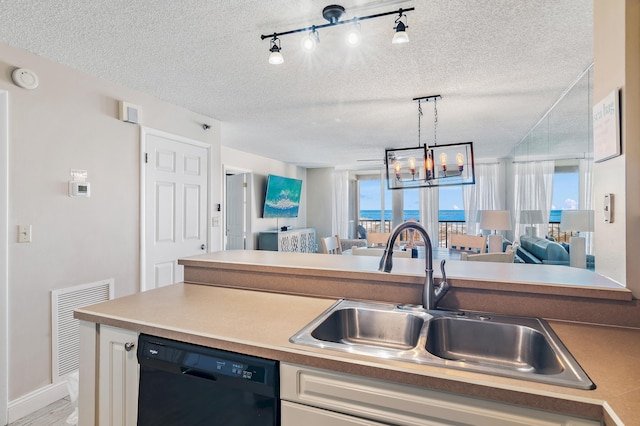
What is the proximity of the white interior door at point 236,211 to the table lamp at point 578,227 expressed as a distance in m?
4.70

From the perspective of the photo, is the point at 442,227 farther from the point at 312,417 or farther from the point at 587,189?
the point at 312,417

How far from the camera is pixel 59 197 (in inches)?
88.3

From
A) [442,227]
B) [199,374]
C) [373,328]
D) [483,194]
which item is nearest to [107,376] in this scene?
[199,374]

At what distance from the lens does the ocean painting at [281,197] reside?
244 inches

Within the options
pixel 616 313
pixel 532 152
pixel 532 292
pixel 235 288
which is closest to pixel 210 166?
pixel 235 288

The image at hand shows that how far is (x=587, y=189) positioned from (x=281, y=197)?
498cm

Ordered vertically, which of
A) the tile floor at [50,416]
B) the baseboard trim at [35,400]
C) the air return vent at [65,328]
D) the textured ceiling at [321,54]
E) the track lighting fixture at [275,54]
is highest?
the textured ceiling at [321,54]

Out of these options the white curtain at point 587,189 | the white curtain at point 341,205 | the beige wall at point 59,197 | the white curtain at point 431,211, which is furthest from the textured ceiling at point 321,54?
the white curtain at point 341,205

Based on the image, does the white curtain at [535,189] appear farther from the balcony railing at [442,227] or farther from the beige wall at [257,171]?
the beige wall at [257,171]

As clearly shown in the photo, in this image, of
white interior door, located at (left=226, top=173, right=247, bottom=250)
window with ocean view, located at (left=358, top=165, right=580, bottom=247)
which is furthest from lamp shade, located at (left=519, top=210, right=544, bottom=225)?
white interior door, located at (left=226, top=173, right=247, bottom=250)

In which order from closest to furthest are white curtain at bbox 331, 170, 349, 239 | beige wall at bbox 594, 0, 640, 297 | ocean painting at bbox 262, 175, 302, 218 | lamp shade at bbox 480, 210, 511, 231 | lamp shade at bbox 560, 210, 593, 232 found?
beige wall at bbox 594, 0, 640, 297
lamp shade at bbox 560, 210, 593, 232
lamp shade at bbox 480, 210, 511, 231
ocean painting at bbox 262, 175, 302, 218
white curtain at bbox 331, 170, 349, 239

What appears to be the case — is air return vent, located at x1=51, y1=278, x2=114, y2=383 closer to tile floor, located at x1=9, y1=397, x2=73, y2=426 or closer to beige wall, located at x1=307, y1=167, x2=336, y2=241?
tile floor, located at x1=9, y1=397, x2=73, y2=426

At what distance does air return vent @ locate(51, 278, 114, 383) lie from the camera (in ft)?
7.23

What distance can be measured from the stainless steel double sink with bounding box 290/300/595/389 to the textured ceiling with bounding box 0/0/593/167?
1.51 metres
